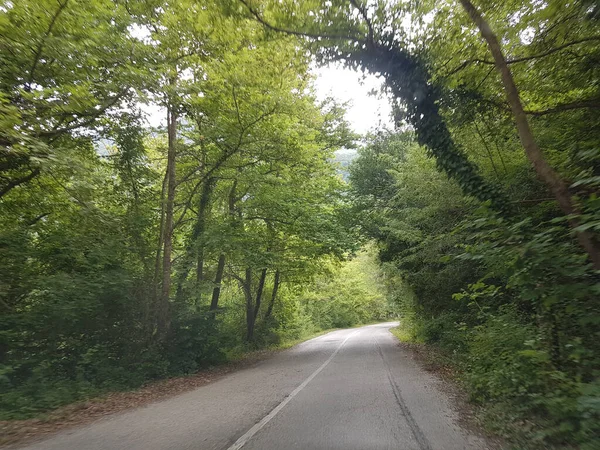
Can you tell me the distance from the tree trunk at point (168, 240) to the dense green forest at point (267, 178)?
0.05 m

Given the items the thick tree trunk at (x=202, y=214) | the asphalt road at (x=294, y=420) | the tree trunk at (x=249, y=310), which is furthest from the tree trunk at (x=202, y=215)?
the asphalt road at (x=294, y=420)

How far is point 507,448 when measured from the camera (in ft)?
15.2

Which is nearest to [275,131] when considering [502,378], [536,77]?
[536,77]

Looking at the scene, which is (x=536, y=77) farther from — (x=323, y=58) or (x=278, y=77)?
(x=278, y=77)

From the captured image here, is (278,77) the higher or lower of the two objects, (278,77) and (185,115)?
the lower

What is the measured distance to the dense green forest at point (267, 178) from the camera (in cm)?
561

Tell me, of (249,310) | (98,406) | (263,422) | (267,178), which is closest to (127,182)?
(267,178)

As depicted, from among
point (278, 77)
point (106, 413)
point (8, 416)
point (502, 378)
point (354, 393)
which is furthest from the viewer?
point (278, 77)

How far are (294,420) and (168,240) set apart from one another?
339 inches

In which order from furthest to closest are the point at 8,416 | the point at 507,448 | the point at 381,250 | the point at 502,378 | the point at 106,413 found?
the point at 381,250
the point at 106,413
the point at 8,416
the point at 502,378
the point at 507,448

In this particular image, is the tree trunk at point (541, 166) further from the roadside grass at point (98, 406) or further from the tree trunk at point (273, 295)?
the tree trunk at point (273, 295)

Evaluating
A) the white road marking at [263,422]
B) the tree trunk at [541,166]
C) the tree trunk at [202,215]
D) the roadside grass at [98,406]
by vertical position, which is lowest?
the white road marking at [263,422]

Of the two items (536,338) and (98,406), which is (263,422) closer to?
(98,406)

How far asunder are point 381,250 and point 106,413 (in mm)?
14861
